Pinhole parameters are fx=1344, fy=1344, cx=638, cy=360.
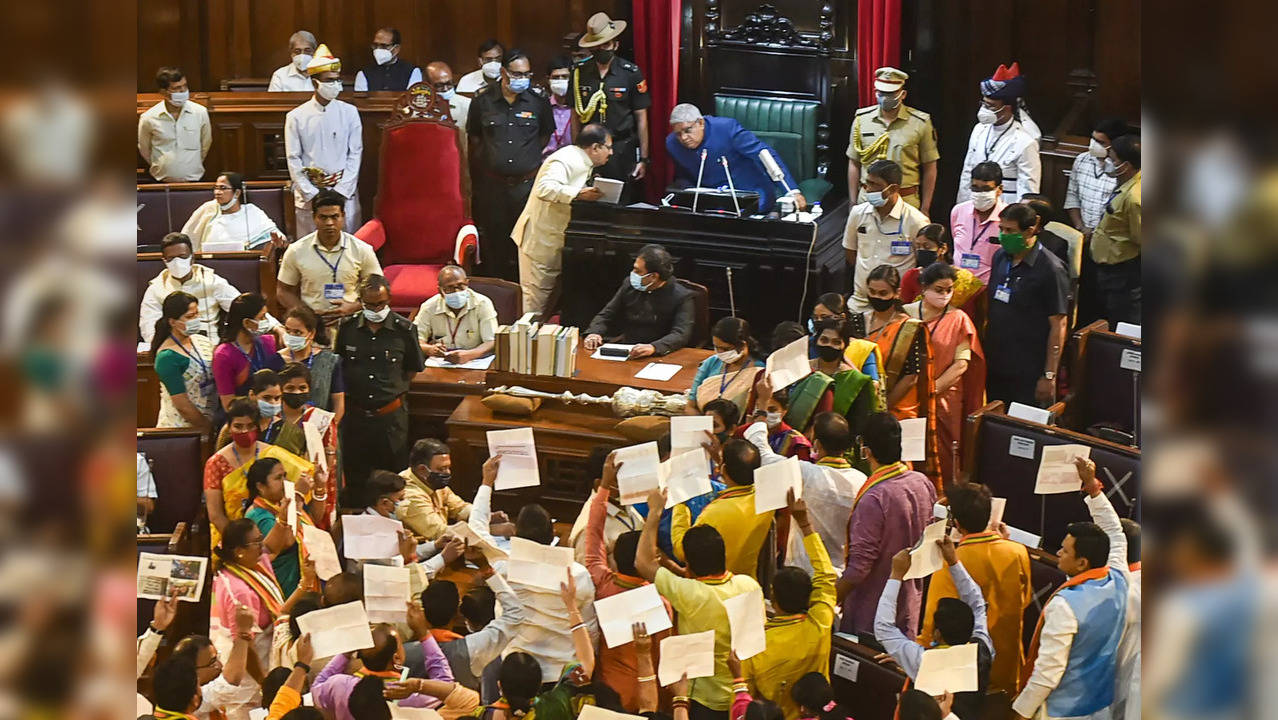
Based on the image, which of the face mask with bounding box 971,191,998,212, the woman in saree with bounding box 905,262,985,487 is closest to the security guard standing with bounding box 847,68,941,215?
the face mask with bounding box 971,191,998,212

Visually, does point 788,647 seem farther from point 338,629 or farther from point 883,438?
point 338,629

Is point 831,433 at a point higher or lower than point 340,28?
lower

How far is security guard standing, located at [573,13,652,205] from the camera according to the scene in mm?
8391

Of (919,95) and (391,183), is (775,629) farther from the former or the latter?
(919,95)

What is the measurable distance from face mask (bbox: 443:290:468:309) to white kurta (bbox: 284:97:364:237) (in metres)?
2.34

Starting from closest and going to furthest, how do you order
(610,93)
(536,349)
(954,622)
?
(954,622)
(536,349)
(610,93)

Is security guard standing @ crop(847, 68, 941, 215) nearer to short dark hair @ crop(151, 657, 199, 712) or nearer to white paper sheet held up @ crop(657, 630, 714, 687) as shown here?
white paper sheet held up @ crop(657, 630, 714, 687)

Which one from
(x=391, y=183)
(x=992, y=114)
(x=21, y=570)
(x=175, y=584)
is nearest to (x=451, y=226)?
(x=391, y=183)

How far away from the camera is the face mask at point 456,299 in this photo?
20.1 feet

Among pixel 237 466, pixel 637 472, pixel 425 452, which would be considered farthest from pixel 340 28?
pixel 637 472

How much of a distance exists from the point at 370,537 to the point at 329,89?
4658 mm

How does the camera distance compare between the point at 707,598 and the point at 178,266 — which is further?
the point at 178,266

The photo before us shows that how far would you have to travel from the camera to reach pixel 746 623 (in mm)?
3314

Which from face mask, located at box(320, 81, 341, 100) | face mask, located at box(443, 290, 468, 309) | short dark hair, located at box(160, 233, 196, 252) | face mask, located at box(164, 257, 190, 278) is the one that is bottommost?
face mask, located at box(443, 290, 468, 309)
